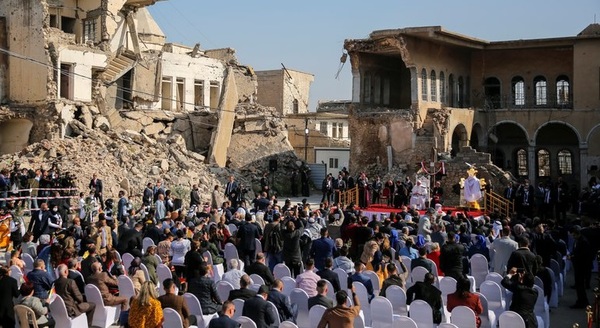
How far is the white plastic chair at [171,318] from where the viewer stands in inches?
382

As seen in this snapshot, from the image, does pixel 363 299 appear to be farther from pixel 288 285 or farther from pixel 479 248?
pixel 479 248

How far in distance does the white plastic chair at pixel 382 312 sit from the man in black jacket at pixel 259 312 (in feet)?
5.01

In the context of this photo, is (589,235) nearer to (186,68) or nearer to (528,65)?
(528,65)

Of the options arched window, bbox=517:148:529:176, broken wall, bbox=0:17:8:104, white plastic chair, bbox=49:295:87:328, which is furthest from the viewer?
arched window, bbox=517:148:529:176

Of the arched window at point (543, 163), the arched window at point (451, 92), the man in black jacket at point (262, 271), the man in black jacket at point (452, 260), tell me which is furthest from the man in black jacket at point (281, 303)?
the arched window at point (543, 163)

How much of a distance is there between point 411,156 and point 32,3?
19.7m

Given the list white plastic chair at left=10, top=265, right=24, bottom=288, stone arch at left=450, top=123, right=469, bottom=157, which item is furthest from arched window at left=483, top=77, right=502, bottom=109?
white plastic chair at left=10, top=265, right=24, bottom=288

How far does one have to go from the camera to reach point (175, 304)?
9.98 m

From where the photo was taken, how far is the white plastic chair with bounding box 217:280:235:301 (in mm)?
11641

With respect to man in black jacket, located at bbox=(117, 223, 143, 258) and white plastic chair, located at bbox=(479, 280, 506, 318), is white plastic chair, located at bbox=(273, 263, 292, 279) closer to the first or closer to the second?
man in black jacket, located at bbox=(117, 223, 143, 258)

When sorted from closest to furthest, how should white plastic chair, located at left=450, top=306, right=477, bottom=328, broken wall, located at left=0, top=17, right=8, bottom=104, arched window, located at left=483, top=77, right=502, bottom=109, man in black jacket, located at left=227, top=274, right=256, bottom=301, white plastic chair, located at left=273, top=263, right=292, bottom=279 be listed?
white plastic chair, located at left=450, top=306, right=477, bottom=328, man in black jacket, located at left=227, top=274, right=256, bottom=301, white plastic chair, located at left=273, top=263, right=292, bottom=279, broken wall, located at left=0, top=17, right=8, bottom=104, arched window, located at left=483, top=77, right=502, bottom=109

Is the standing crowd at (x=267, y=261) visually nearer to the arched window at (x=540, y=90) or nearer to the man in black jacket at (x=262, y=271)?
the man in black jacket at (x=262, y=271)

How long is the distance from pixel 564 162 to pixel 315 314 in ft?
104

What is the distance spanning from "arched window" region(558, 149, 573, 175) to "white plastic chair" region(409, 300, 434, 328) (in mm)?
30482
